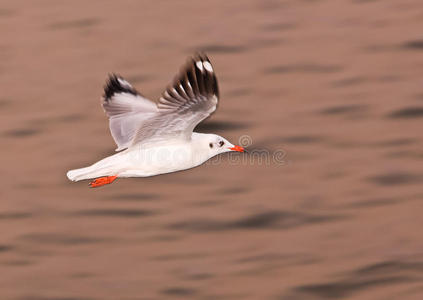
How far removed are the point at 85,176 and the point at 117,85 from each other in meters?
1.45

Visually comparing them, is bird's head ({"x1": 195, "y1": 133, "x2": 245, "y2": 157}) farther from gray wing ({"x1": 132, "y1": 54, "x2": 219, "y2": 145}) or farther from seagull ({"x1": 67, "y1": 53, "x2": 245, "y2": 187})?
gray wing ({"x1": 132, "y1": 54, "x2": 219, "y2": 145})

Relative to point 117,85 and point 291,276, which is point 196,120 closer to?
point 117,85

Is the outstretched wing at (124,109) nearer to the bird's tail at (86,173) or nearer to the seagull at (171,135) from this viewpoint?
the seagull at (171,135)

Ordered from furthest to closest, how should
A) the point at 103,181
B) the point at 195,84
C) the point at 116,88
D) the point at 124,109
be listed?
the point at 116,88
the point at 124,109
the point at 103,181
the point at 195,84

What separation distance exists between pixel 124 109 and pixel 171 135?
1219 millimetres

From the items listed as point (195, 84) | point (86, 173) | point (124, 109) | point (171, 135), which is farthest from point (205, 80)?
point (124, 109)

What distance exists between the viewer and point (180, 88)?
18.3ft

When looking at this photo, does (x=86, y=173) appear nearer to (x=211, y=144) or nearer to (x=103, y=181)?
(x=103, y=181)

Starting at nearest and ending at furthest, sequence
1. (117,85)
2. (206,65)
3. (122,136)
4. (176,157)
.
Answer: (206,65), (176,157), (122,136), (117,85)

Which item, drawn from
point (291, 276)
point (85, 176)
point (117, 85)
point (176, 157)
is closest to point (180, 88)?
point (176, 157)

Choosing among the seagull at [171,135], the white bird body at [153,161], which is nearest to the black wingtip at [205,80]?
the seagull at [171,135]

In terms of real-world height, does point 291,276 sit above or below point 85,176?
below

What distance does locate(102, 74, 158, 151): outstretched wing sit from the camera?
22.7 feet

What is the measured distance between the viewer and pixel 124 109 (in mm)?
7199
